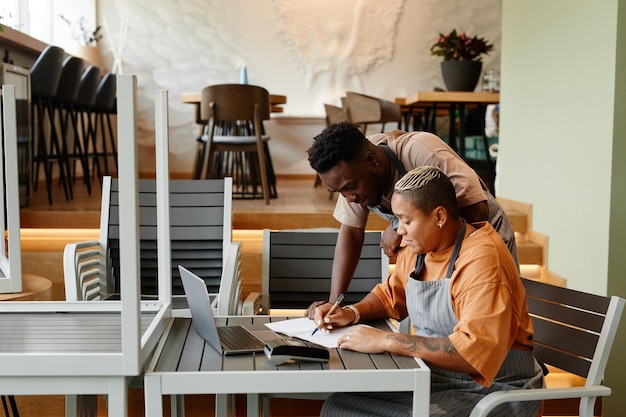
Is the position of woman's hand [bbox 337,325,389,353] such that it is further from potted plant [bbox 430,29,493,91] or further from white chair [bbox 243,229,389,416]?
potted plant [bbox 430,29,493,91]

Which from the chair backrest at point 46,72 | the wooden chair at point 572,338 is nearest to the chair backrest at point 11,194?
the wooden chair at point 572,338

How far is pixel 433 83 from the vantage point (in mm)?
8586

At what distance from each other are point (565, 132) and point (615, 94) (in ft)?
2.09

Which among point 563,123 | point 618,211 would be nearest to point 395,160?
point 618,211

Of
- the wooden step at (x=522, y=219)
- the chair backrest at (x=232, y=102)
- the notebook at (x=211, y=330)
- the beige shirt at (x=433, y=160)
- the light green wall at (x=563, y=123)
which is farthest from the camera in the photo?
the chair backrest at (x=232, y=102)

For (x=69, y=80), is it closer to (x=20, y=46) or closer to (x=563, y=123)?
(x=20, y=46)

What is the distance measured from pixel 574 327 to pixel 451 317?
22.7 inches

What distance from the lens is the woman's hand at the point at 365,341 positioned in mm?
1607

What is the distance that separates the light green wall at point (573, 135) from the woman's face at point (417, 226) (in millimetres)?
1763

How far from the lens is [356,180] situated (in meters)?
1.94

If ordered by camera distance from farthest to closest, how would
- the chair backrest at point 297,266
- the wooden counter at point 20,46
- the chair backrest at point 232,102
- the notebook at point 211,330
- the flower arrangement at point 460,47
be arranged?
the flower arrangement at point 460,47
the wooden counter at point 20,46
the chair backrest at point 232,102
the chair backrest at point 297,266
the notebook at point 211,330

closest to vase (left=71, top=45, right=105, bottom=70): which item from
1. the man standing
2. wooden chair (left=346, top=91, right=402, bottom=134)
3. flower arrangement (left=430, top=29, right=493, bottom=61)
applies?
wooden chair (left=346, top=91, right=402, bottom=134)

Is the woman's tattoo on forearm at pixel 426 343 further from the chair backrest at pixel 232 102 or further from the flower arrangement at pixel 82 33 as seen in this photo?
the flower arrangement at pixel 82 33

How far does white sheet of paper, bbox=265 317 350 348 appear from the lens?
1.73m
